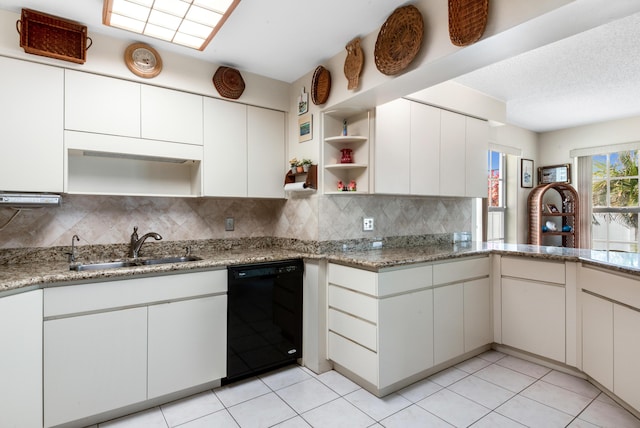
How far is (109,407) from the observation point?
Result: 1981 mm

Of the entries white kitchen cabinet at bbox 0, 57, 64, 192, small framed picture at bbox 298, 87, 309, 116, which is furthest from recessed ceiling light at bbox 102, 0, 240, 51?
small framed picture at bbox 298, 87, 309, 116

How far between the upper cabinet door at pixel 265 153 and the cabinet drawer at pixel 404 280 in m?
1.26

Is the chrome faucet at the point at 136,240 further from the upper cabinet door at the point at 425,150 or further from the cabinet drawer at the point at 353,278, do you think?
the upper cabinet door at the point at 425,150

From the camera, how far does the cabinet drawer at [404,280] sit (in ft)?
7.35

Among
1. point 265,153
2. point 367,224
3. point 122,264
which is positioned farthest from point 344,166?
point 122,264

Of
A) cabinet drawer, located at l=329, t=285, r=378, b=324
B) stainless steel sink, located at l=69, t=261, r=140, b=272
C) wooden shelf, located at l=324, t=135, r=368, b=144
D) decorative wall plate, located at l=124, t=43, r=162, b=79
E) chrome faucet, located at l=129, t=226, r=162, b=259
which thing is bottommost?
cabinet drawer, located at l=329, t=285, r=378, b=324

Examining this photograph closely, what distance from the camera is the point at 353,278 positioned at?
2418 mm

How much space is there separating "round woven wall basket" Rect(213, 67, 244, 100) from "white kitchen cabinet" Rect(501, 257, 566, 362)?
2658 millimetres

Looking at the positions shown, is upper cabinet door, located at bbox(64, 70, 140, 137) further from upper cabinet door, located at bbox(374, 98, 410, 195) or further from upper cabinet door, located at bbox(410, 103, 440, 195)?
upper cabinet door, located at bbox(410, 103, 440, 195)

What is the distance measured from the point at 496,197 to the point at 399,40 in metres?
3.43

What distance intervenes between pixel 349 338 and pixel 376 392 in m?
A: 0.38

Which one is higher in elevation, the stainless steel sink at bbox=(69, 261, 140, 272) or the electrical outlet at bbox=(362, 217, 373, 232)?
the electrical outlet at bbox=(362, 217, 373, 232)

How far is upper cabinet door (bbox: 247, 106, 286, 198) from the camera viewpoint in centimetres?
288

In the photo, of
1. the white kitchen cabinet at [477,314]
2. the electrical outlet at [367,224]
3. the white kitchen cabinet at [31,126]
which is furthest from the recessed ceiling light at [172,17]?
the white kitchen cabinet at [477,314]
